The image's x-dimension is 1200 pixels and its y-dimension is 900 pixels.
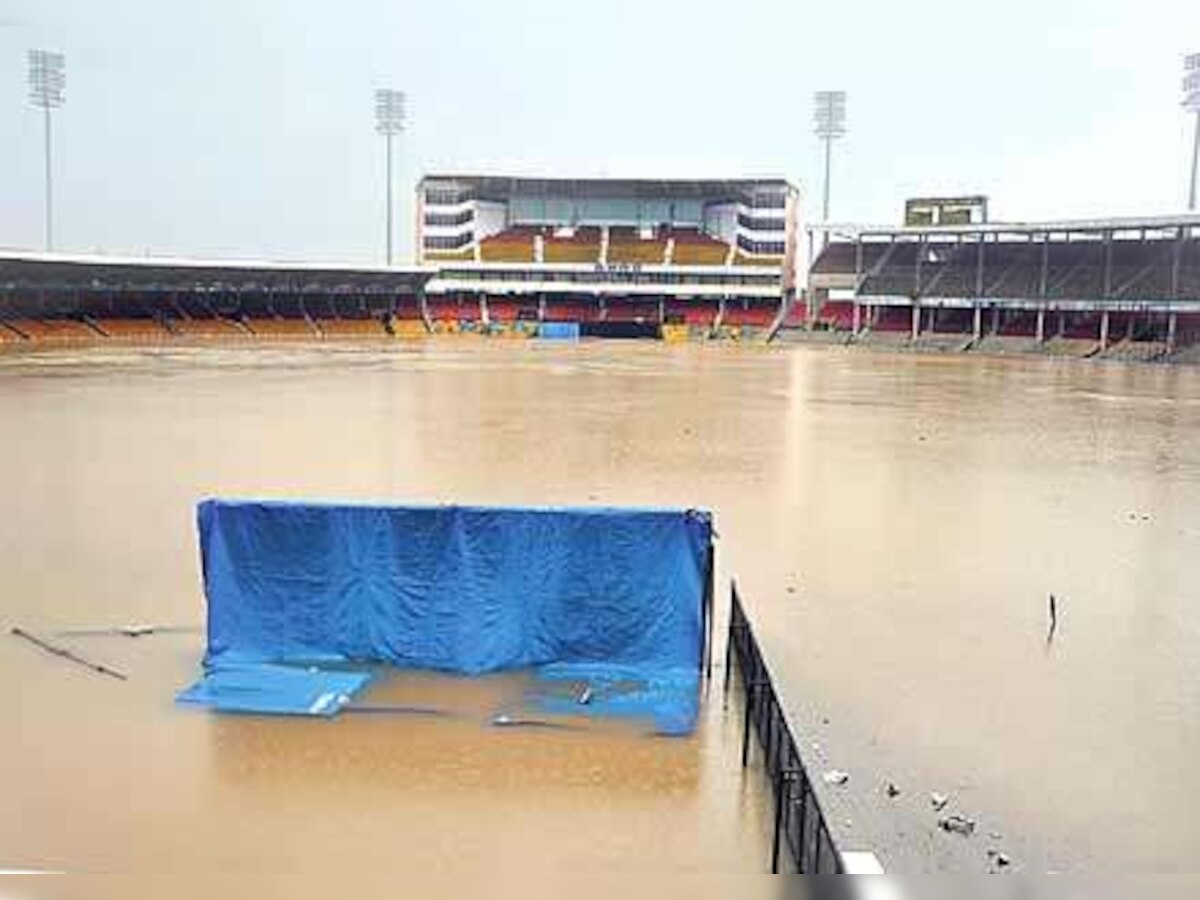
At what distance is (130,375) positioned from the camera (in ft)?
144

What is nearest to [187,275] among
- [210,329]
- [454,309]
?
[210,329]

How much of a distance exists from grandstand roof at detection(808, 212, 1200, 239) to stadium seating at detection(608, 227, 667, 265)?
16290 mm

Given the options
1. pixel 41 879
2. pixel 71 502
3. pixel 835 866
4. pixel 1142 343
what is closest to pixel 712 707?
pixel 835 866

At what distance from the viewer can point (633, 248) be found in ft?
350

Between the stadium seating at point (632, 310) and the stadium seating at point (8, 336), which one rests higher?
the stadium seating at point (632, 310)

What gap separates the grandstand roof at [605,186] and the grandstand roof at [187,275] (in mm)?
14283

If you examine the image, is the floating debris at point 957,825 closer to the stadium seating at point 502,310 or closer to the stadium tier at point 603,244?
the stadium tier at point 603,244

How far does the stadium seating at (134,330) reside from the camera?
74375 mm

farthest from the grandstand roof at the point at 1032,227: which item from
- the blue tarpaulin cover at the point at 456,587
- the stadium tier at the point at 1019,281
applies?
the blue tarpaulin cover at the point at 456,587

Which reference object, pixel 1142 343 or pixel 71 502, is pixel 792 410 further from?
pixel 1142 343

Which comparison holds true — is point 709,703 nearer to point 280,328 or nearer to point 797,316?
point 280,328

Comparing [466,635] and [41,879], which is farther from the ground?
[41,879]

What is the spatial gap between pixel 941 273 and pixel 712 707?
8430cm

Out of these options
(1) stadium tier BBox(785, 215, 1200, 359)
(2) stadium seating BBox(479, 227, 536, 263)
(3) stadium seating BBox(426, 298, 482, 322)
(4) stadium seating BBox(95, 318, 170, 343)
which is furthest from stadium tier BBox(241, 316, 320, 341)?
(1) stadium tier BBox(785, 215, 1200, 359)
